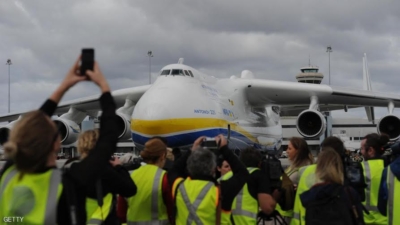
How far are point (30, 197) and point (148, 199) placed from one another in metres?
2.16

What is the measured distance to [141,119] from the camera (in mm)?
13672

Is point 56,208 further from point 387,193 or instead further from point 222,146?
point 387,193

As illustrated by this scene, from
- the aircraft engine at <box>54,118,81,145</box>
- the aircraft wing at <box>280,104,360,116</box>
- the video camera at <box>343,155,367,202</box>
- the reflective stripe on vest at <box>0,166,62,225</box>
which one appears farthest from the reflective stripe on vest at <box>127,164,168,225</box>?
the aircraft wing at <box>280,104,360,116</box>

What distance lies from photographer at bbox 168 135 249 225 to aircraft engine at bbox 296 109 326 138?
1290 centimetres

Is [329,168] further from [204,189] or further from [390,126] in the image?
[390,126]

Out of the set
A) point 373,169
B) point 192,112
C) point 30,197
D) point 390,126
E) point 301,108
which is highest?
point 301,108

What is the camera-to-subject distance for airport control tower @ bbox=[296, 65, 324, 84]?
3659 inches

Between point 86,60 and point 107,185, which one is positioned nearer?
point 86,60

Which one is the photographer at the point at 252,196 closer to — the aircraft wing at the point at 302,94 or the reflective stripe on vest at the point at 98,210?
the reflective stripe on vest at the point at 98,210

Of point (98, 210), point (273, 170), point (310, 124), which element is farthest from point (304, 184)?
point (310, 124)

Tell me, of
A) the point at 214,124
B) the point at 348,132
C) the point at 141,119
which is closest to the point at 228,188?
the point at 141,119

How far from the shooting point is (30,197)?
9.36 feet

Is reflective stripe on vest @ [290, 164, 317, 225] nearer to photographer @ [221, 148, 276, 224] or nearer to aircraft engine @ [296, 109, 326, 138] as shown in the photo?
photographer @ [221, 148, 276, 224]

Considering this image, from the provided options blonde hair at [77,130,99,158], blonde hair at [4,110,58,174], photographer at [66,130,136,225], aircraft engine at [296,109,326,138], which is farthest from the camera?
aircraft engine at [296,109,326,138]
